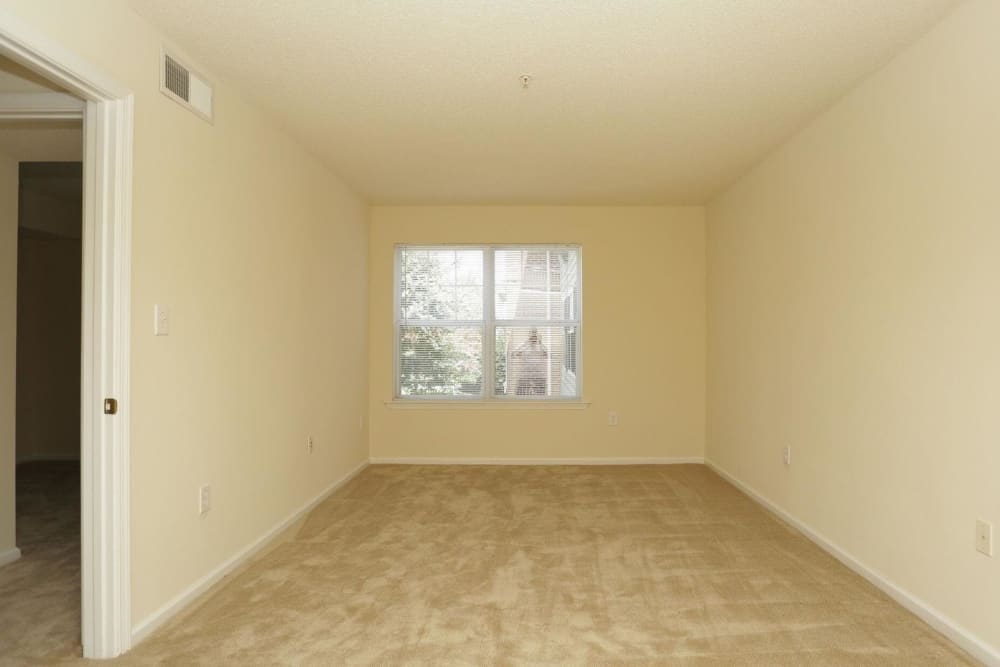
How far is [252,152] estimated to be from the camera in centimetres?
330

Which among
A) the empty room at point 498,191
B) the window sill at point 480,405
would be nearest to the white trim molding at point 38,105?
the empty room at point 498,191

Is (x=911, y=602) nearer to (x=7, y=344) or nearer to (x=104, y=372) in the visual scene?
(x=104, y=372)

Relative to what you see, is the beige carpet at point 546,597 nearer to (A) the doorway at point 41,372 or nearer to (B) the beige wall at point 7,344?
(A) the doorway at point 41,372

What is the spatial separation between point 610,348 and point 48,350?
562 cm

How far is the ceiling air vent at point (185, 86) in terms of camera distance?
8.24ft

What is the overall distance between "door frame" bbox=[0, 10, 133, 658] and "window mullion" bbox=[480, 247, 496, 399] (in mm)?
3820

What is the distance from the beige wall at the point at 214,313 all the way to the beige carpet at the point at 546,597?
32 centimetres

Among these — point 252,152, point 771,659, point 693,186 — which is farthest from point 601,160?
point 771,659

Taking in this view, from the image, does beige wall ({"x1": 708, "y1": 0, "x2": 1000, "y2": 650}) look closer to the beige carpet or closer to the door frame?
the beige carpet

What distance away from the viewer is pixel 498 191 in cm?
520

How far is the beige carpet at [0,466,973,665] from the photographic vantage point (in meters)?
2.22

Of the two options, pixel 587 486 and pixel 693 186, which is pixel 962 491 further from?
pixel 693 186

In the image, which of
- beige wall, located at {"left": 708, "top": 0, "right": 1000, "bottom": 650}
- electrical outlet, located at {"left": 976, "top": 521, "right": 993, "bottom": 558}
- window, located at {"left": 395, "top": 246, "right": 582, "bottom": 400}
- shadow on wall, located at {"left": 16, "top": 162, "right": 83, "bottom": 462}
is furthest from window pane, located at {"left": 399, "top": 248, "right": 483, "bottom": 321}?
electrical outlet, located at {"left": 976, "top": 521, "right": 993, "bottom": 558}

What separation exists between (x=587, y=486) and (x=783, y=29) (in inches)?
134
